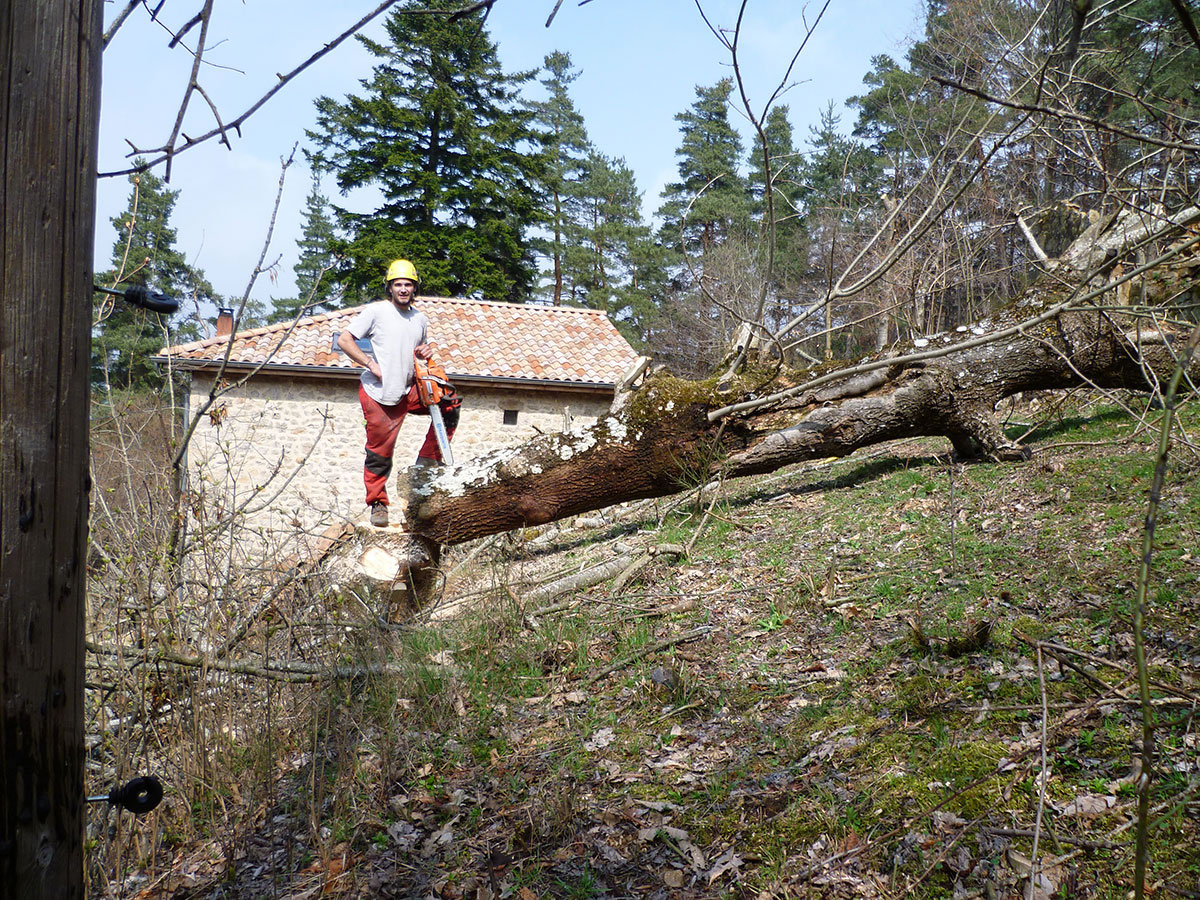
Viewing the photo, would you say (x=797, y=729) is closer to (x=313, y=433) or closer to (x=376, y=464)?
(x=376, y=464)

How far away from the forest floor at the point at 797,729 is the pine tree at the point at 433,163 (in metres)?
22.4

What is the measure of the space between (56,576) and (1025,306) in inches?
273

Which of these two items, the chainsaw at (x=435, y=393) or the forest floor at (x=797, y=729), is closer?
the forest floor at (x=797, y=729)

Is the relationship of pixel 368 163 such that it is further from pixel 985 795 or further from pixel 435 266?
pixel 985 795

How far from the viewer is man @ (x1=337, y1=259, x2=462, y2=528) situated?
7.36 metres

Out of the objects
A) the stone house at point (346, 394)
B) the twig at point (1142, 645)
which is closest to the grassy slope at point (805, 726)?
the twig at point (1142, 645)

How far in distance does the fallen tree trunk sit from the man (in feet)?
4.11

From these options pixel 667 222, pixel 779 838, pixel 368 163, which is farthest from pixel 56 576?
pixel 667 222

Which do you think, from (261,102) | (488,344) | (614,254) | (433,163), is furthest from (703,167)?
(261,102)

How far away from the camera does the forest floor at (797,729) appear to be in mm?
2404

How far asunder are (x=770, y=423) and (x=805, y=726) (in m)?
3.65

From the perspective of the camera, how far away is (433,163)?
26500mm

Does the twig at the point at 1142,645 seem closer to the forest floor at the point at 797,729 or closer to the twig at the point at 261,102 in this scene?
the forest floor at the point at 797,729

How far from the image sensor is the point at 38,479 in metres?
1.44
